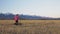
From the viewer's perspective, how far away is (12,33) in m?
14.8

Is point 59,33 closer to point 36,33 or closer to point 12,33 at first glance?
point 36,33

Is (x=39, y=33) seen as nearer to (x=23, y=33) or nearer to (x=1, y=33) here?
(x=23, y=33)

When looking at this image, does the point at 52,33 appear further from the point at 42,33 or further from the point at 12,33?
the point at 12,33

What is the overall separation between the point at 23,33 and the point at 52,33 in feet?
6.90

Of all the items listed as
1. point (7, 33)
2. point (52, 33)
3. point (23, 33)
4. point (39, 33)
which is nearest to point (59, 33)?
point (52, 33)

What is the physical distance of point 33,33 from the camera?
1502cm

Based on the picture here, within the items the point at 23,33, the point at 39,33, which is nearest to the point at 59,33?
the point at 39,33

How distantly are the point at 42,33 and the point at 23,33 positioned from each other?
1.38 meters

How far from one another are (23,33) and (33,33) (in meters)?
0.73

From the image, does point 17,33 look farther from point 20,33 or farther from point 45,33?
point 45,33

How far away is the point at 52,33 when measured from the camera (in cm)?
1514

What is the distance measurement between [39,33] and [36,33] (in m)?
0.22

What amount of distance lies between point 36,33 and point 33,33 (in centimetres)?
21

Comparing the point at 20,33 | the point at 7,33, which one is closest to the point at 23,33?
the point at 20,33
